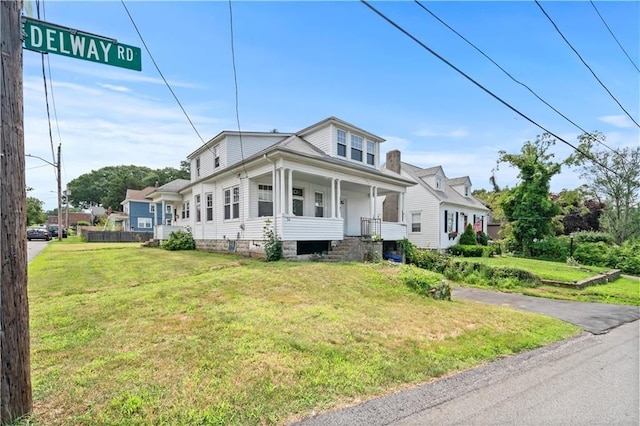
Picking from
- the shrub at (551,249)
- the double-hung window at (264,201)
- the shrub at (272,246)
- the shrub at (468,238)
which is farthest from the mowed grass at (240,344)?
the shrub at (468,238)

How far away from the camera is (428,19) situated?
19.4 feet

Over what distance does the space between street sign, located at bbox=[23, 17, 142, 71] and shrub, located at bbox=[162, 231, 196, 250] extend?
679 inches

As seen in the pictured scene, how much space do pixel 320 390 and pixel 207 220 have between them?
53.9ft

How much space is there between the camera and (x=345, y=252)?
13.6m

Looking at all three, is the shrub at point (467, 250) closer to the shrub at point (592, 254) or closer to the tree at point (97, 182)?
the shrub at point (592, 254)

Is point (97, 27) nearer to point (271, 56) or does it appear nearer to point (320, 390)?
point (271, 56)

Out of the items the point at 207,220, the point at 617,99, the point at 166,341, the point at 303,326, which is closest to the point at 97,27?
the point at 166,341

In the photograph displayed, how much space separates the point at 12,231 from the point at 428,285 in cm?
858

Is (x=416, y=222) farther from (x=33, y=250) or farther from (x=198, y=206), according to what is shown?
(x=33, y=250)

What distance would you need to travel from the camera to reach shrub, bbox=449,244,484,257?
2312 centimetres

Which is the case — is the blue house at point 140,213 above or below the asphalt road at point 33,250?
above

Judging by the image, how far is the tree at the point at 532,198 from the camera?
23453 mm

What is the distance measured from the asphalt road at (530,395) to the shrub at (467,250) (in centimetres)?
1780

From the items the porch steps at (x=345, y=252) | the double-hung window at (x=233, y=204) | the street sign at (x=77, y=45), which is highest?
the street sign at (x=77, y=45)
